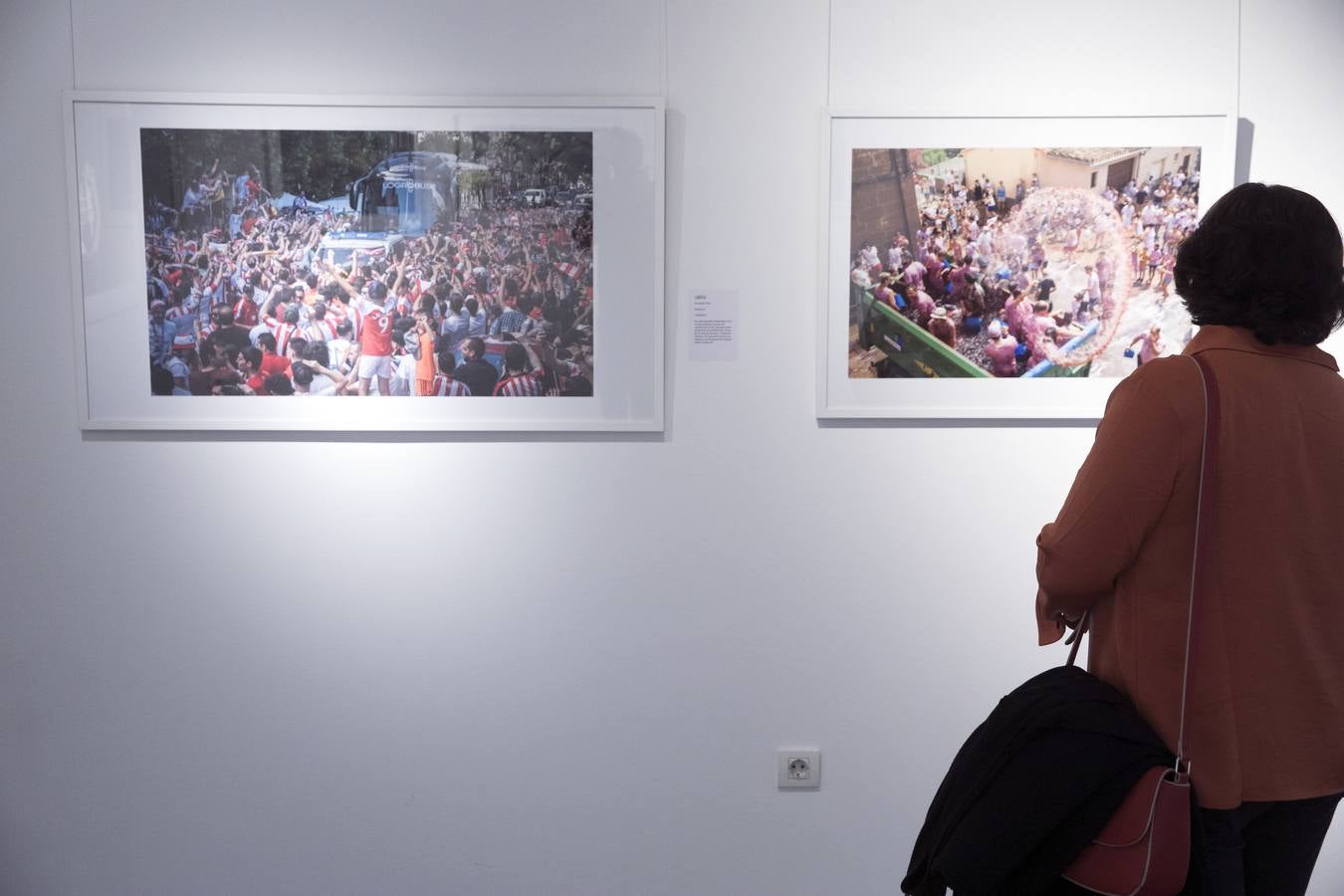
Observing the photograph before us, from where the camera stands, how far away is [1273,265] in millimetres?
1226

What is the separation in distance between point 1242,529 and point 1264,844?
0.48 meters

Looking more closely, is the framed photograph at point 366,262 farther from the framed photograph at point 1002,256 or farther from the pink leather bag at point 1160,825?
the pink leather bag at point 1160,825

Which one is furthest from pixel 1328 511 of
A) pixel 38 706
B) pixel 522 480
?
pixel 38 706

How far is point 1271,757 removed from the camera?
124 centimetres

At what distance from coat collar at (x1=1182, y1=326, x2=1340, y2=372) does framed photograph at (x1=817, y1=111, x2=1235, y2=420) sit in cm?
90

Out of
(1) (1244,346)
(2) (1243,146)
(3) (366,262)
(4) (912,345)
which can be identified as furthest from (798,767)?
(2) (1243,146)

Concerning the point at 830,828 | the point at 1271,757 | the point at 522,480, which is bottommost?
the point at 830,828

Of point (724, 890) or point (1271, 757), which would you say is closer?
point (1271, 757)

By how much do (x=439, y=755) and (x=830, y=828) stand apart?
1.02 m

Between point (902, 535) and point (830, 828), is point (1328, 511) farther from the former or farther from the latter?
point (830, 828)

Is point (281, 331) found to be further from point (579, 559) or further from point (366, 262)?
point (579, 559)

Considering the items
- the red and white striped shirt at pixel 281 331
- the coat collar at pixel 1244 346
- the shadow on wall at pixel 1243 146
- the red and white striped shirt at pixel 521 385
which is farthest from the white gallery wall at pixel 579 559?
the coat collar at pixel 1244 346

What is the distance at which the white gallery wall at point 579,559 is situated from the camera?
7.05 feet

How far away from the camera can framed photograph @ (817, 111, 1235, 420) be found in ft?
7.02
